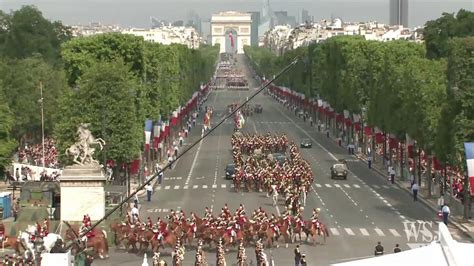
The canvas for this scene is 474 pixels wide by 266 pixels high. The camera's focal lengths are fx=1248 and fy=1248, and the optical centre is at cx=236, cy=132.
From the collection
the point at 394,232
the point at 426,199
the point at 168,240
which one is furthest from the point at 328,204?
the point at 168,240

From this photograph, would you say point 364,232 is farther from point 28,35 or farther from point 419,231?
point 28,35

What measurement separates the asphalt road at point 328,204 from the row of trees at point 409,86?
3713 millimetres

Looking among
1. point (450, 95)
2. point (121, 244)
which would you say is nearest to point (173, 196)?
point (450, 95)

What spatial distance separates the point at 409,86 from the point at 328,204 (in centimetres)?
1508

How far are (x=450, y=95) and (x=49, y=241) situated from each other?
32494 millimetres

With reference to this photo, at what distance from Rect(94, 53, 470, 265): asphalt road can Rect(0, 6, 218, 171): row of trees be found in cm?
452

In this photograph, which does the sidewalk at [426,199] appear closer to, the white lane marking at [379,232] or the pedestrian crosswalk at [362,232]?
the pedestrian crosswalk at [362,232]

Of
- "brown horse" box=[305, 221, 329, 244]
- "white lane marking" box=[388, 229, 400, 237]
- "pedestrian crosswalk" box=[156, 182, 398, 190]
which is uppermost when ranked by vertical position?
"brown horse" box=[305, 221, 329, 244]

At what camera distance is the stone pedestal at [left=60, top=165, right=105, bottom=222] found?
52.2m

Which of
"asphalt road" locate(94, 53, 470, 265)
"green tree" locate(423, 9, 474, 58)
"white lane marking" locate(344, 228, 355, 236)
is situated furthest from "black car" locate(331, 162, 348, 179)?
"green tree" locate(423, 9, 474, 58)

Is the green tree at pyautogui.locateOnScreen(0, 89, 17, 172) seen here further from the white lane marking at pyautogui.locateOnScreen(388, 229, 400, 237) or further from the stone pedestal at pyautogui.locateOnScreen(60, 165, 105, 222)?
the white lane marking at pyautogui.locateOnScreen(388, 229, 400, 237)

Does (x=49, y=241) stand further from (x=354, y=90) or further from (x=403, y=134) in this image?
(x=354, y=90)

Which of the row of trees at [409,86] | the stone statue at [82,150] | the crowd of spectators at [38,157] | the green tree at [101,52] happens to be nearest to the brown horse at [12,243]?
the stone statue at [82,150]

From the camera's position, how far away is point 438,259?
2061 cm
